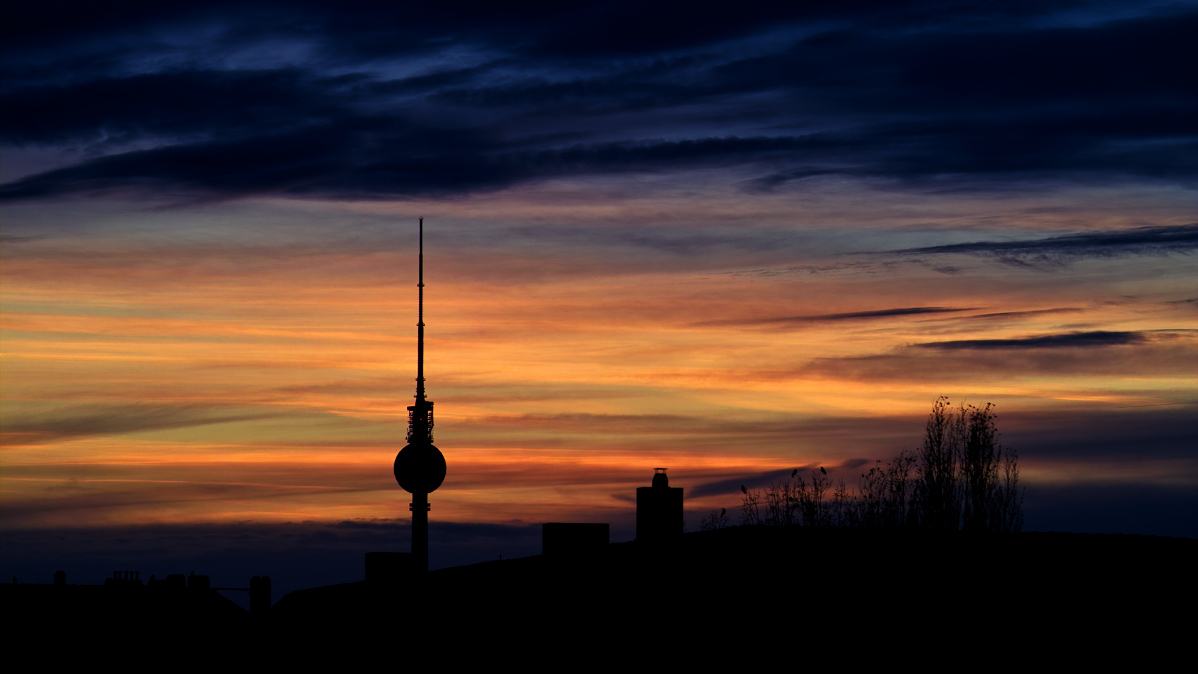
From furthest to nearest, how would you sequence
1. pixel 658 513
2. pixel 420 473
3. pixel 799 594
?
pixel 420 473
pixel 658 513
pixel 799 594

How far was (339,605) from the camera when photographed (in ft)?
99.6

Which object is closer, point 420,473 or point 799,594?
point 799,594

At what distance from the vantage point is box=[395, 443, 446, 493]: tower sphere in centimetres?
14700

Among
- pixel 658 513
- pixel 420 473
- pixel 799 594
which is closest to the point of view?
pixel 799 594

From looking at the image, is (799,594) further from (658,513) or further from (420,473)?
(420,473)

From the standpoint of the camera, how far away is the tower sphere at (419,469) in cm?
14700

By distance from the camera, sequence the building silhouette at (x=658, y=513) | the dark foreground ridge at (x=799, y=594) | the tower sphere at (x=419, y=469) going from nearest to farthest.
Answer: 1. the dark foreground ridge at (x=799, y=594)
2. the building silhouette at (x=658, y=513)
3. the tower sphere at (x=419, y=469)

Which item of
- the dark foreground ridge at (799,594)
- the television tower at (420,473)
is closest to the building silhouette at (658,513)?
the dark foreground ridge at (799,594)

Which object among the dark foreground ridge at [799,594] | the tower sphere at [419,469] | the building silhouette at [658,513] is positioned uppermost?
the tower sphere at [419,469]

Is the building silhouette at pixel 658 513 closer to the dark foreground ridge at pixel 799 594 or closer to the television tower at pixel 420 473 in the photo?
the dark foreground ridge at pixel 799 594

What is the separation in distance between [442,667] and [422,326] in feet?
411

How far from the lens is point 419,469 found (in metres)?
147

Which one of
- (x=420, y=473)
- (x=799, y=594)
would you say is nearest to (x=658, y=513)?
(x=799, y=594)

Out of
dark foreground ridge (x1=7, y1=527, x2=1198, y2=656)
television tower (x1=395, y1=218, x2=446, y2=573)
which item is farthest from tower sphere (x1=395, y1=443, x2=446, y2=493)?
dark foreground ridge (x1=7, y1=527, x2=1198, y2=656)
